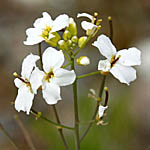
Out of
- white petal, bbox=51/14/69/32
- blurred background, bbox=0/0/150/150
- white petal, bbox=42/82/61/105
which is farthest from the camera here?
blurred background, bbox=0/0/150/150

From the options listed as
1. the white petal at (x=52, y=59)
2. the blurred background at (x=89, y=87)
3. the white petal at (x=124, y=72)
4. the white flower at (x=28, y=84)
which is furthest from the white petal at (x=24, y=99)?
the blurred background at (x=89, y=87)

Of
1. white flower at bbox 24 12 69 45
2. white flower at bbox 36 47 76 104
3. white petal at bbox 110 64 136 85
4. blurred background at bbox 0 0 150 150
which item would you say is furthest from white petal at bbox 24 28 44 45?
blurred background at bbox 0 0 150 150

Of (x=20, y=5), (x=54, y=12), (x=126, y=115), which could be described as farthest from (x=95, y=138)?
(x=20, y=5)

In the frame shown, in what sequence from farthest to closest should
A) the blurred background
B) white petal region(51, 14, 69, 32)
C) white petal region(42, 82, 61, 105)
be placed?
the blurred background, white petal region(51, 14, 69, 32), white petal region(42, 82, 61, 105)

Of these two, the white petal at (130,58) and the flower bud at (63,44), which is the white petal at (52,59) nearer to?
the flower bud at (63,44)

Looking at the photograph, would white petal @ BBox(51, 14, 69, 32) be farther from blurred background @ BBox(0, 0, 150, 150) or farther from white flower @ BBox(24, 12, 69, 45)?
blurred background @ BBox(0, 0, 150, 150)
